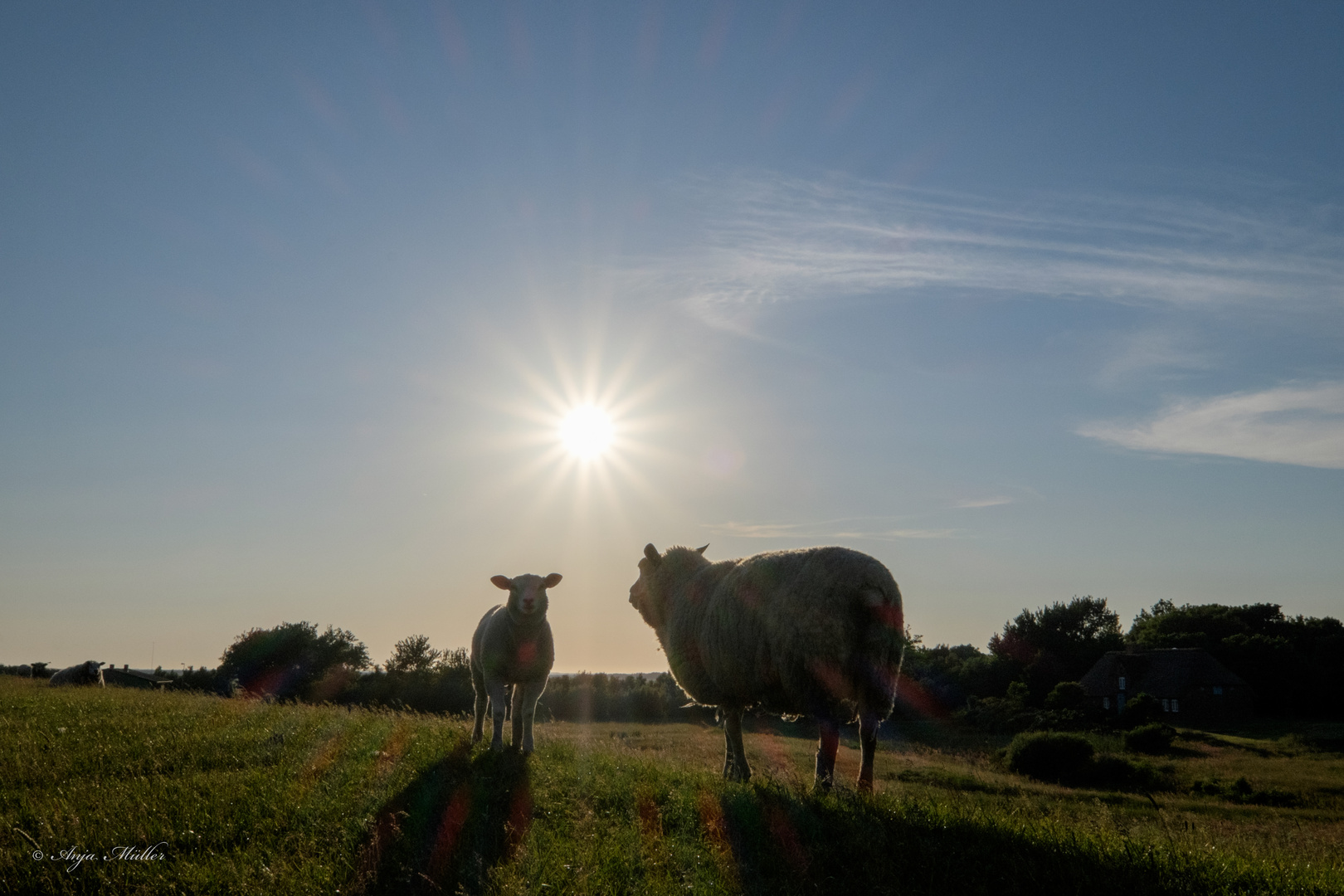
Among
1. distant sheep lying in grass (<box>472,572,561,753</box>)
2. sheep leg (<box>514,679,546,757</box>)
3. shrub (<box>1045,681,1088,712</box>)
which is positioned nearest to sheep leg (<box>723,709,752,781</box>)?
sheep leg (<box>514,679,546,757</box>)

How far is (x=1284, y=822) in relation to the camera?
27250 mm

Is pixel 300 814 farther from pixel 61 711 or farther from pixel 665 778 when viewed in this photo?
pixel 61 711

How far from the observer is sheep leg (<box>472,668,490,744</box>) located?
12539 mm

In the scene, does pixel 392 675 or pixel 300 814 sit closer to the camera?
pixel 300 814

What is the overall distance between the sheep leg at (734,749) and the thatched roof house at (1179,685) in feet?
236

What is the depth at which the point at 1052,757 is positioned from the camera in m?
40.0

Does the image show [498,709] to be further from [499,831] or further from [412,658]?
[412,658]

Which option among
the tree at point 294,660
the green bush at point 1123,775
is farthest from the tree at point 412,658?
the green bush at point 1123,775

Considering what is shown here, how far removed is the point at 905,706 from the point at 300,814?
66.9 meters

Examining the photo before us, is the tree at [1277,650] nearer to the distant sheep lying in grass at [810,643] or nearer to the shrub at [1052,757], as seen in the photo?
the shrub at [1052,757]

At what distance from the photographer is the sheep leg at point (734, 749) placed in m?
10.6

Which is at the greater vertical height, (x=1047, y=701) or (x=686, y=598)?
(x=686, y=598)

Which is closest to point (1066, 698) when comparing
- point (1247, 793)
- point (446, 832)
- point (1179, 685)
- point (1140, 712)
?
point (1140, 712)

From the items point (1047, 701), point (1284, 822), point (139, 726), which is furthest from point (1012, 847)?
point (1047, 701)
